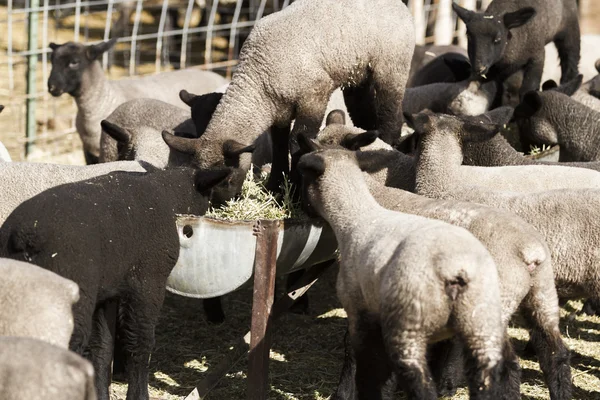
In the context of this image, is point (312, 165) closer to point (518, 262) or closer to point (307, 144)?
point (307, 144)

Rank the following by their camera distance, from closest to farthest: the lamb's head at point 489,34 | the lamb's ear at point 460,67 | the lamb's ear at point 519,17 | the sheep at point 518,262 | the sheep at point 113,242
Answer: the sheep at point 113,242 → the sheep at point 518,262 → the lamb's head at point 489,34 → the lamb's ear at point 519,17 → the lamb's ear at point 460,67

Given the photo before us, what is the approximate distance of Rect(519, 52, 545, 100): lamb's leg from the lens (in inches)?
365

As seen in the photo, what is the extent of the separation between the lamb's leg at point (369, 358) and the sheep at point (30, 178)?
82.7 inches

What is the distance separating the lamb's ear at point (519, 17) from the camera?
8.77 metres

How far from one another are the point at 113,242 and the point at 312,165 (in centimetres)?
116

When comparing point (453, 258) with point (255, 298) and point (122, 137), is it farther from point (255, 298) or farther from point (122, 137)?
point (122, 137)

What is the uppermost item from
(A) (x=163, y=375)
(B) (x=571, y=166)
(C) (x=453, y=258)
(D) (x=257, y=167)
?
(C) (x=453, y=258)

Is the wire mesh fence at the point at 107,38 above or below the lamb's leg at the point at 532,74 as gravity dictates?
below

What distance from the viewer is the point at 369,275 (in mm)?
4574

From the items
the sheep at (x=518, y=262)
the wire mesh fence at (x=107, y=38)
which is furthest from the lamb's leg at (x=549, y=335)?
the wire mesh fence at (x=107, y=38)

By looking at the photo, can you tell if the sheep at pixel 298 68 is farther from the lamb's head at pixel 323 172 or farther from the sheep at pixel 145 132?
the lamb's head at pixel 323 172

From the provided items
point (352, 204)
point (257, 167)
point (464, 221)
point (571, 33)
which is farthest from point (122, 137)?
point (571, 33)

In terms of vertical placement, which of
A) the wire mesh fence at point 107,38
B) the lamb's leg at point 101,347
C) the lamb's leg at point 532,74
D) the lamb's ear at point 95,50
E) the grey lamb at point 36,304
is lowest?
the wire mesh fence at point 107,38

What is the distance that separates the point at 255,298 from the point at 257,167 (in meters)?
1.91
